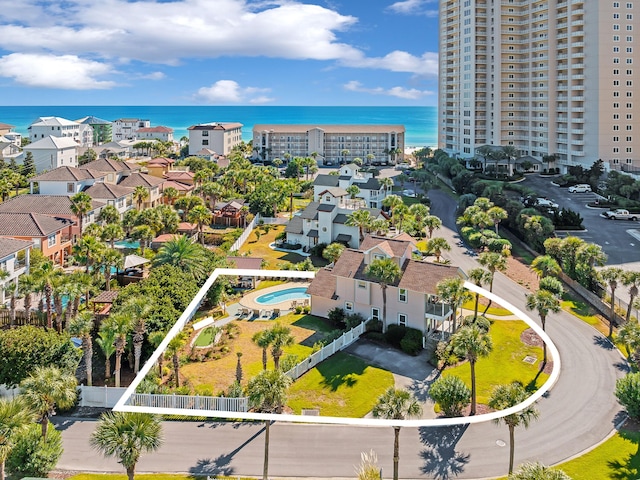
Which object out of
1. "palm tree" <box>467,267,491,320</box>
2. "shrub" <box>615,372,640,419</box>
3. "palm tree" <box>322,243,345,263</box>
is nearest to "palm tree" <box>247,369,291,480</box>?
"shrub" <box>615,372,640,419</box>

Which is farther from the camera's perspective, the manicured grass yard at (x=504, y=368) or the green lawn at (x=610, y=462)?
the manicured grass yard at (x=504, y=368)

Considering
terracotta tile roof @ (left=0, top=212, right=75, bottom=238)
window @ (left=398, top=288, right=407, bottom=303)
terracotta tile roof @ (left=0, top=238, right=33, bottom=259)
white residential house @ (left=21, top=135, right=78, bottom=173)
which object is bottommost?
window @ (left=398, top=288, right=407, bottom=303)

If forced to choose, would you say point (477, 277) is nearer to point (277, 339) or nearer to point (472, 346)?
point (472, 346)

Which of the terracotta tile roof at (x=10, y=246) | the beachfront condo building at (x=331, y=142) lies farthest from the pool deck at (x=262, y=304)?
the beachfront condo building at (x=331, y=142)

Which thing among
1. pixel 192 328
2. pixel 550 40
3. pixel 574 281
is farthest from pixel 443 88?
pixel 192 328

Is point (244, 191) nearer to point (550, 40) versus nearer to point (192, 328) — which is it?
point (192, 328)

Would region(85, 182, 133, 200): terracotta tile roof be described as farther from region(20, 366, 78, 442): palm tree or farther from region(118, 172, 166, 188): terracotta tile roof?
region(20, 366, 78, 442): palm tree

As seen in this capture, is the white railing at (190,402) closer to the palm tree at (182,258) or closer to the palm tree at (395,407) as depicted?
the palm tree at (395,407)

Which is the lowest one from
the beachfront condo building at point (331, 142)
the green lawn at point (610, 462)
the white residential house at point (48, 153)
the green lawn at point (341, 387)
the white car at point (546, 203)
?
the green lawn at point (610, 462)
